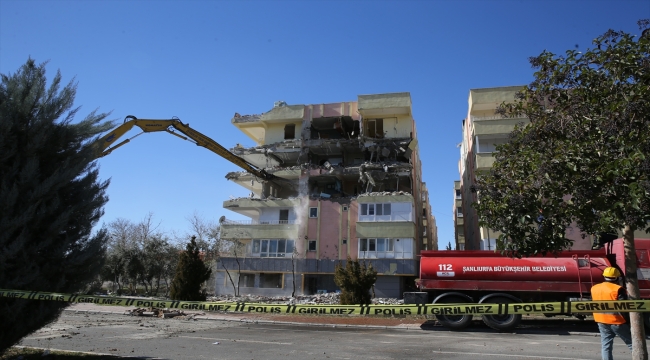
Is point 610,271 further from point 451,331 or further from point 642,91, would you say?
point 451,331

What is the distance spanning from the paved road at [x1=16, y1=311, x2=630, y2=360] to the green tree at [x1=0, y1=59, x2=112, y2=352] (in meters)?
2.68

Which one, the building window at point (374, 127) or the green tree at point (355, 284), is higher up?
the building window at point (374, 127)

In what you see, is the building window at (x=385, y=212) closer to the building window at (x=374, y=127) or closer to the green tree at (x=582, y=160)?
the building window at (x=374, y=127)

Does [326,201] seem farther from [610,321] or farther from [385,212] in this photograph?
[610,321]

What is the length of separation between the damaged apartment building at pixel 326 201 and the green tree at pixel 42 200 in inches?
1157

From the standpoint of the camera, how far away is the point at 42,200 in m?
7.37

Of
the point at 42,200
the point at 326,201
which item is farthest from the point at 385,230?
the point at 42,200

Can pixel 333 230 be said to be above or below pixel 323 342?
above

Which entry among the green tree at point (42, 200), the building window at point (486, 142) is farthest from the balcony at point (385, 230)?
the green tree at point (42, 200)

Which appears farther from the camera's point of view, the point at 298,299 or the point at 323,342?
the point at 298,299

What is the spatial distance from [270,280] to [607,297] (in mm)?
33967

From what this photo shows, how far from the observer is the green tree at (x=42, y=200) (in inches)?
277

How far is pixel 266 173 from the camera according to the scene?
41.8 m

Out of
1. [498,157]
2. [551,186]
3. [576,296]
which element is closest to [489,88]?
[576,296]
